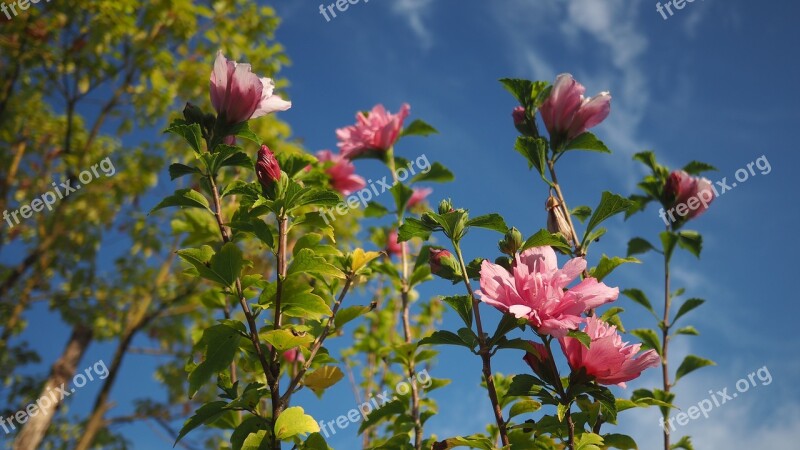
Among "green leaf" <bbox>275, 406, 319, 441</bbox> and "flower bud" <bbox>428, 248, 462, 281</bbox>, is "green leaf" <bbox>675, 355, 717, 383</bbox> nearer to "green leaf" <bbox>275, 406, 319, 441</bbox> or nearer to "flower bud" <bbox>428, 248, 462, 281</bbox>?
"flower bud" <bbox>428, 248, 462, 281</bbox>

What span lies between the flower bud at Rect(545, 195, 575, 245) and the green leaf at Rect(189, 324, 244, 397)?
22.8 inches

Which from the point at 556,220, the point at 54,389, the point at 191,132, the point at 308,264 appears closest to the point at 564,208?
the point at 556,220

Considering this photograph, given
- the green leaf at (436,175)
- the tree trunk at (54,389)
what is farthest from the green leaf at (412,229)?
the tree trunk at (54,389)

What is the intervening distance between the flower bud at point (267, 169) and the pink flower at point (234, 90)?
102 mm

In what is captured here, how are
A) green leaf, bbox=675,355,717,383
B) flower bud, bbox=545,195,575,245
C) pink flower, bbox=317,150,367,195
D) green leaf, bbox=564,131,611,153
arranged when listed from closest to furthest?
flower bud, bbox=545,195,575,245 < green leaf, bbox=564,131,611,153 < green leaf, bbox=675,355,717,383 < pink flower, bbox=317,150,367,195

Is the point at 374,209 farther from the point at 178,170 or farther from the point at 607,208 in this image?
the point at 607,208

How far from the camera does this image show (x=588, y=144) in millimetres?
1048

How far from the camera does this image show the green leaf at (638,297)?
146 cm

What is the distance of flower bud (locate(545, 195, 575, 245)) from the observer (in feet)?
3.03

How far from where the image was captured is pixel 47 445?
5.44 m

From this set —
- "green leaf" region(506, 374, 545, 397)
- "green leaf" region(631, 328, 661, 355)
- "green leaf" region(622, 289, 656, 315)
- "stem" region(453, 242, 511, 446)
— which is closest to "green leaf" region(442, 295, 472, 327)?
"stem" region(453, 242, 511, 446)

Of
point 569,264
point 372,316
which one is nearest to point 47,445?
point 372,316

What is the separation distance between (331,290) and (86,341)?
614 cm

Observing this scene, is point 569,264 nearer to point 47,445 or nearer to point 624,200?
point 624,200
